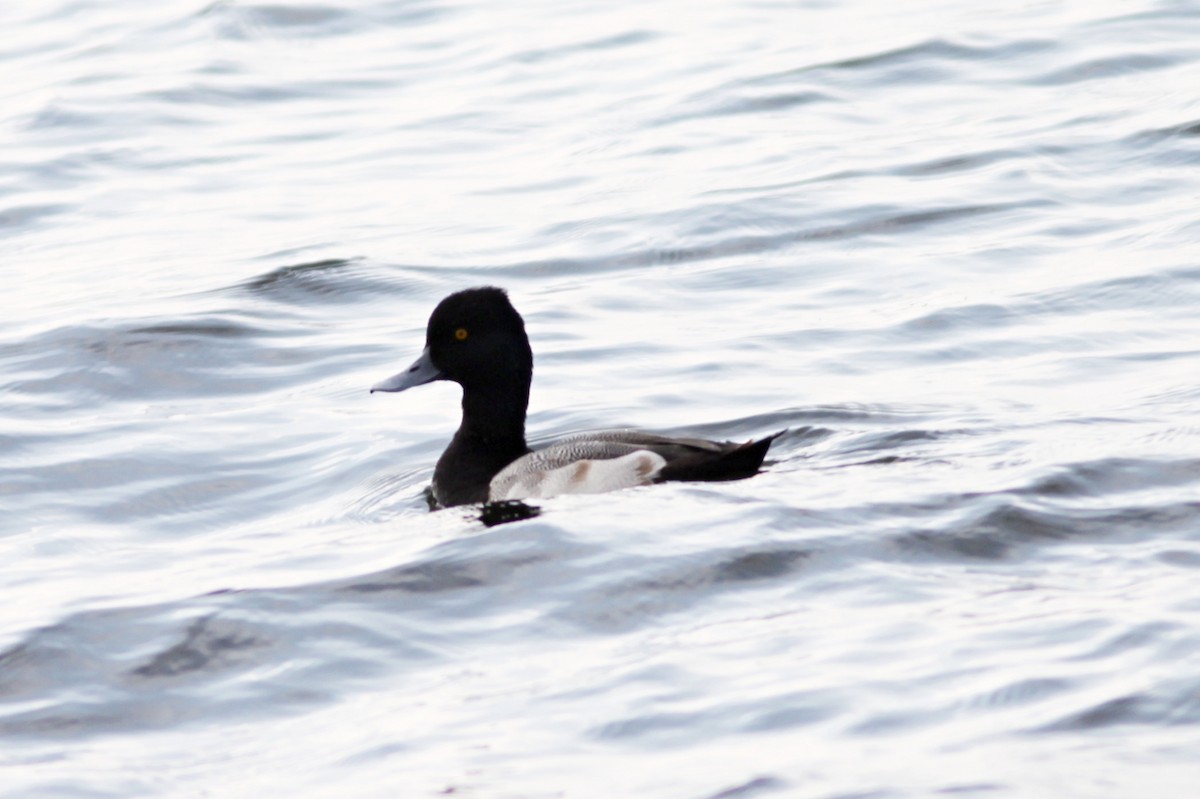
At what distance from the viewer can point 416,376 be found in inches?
316

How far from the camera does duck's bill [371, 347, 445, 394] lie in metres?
7.99

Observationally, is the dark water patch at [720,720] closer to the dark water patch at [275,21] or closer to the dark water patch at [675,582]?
the dark water patch at [675,582]

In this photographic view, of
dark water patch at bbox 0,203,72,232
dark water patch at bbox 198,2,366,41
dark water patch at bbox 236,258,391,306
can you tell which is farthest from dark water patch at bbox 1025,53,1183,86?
dark water patch at bbox 0,203,72,232

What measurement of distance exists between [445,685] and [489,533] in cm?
132

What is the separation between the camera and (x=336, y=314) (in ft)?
35.2

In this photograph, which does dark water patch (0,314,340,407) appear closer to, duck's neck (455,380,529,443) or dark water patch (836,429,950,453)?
duck's neck (455,380,529,443)

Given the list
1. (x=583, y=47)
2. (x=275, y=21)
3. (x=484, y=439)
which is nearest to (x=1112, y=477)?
(x=484, y=439)

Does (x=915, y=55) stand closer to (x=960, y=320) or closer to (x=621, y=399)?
(x=960, y=320)

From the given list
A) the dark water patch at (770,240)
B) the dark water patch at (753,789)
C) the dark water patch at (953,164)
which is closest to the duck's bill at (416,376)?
the dark water patch at (770,240)

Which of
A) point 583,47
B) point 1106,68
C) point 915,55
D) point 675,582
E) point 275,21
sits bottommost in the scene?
point 675,582

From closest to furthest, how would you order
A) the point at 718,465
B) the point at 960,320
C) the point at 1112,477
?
the point at 1112,477 < the point at 718,465 < the point at 960,320

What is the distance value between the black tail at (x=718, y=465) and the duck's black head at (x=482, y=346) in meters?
1.05

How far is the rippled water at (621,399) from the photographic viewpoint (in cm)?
488

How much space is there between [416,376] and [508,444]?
501 mm
